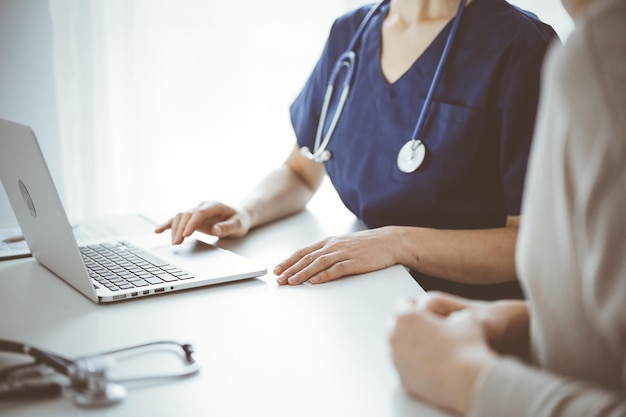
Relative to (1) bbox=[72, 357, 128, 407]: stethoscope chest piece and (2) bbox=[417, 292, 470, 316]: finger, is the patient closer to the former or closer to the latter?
(2) bbox=[417, 292, 470, 316]: finger

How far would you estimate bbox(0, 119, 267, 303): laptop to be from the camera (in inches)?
37.3

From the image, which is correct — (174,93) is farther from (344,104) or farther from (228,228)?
(228,228)

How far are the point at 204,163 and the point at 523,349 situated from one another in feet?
5.92

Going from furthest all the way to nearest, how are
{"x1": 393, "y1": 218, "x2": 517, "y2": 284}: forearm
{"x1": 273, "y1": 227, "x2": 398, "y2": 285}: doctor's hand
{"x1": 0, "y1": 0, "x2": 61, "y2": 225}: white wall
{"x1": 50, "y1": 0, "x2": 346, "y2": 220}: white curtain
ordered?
{"x1": 50, "y1": 0, "x2": 346, "y2": 220}: white curtain, {"x1": 0, "y1": 0, "x2": 61, "y2": 225}: white wall, {"x1": 393, "y1": 218, "x2": 517, "y2": 284}: forearm, {"x1": 273, "y1": 227, "x2": 398, "y2": 285}: doctor's hand

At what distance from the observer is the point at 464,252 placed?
1187mm

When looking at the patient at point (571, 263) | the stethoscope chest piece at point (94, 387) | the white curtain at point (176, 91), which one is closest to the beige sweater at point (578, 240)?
the patient at point (571, 263)

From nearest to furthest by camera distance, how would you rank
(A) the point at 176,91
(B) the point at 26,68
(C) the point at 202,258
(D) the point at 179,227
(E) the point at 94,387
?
(E) the point at 94,387 → (C) the point at 202,258 → (D) the point at 179,227 → (B) the point at 26,68 → (A) the point at 176,91

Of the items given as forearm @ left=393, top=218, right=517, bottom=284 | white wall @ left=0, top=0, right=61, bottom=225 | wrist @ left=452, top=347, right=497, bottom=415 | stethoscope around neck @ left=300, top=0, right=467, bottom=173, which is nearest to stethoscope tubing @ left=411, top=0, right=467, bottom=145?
stethoscope around neck @ left=300, top=0, right=467, bottom=173

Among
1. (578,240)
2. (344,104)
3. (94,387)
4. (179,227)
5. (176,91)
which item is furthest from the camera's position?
(176,91)

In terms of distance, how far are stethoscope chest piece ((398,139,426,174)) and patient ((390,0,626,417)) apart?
2.06 feet

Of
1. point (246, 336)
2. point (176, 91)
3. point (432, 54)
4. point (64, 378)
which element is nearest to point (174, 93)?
point (176, 91)

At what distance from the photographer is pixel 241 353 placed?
2.65 feet

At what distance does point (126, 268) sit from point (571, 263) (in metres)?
0.73

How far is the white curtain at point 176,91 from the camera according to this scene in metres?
2.18
